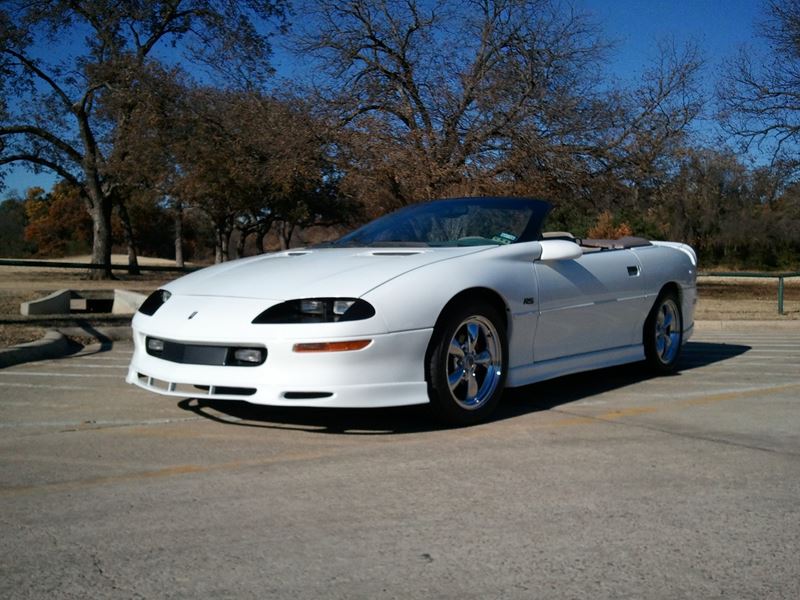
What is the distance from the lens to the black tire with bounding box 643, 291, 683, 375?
7043mm

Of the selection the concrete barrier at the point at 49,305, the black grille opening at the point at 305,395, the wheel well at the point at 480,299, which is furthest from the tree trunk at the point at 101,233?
the black grille opening at the point at 305,395

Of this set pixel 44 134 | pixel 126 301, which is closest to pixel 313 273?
pixel 126 301

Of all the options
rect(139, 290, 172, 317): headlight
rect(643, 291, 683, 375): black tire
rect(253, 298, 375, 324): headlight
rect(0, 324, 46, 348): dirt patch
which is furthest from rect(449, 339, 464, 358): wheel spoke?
rect(0, 324, 46, 348): dirt patch

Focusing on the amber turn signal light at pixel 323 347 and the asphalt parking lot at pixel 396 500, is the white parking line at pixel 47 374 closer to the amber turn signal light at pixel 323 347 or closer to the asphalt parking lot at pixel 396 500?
the asphalt parking lot at pixel 396 500

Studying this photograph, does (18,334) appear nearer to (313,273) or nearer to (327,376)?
(313,273)

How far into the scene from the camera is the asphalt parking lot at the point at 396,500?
2893 millimetres

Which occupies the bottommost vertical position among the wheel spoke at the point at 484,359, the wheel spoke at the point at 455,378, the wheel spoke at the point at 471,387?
the wheel spoke at the point at 471,387

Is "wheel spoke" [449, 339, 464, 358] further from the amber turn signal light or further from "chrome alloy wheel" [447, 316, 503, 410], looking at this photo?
the amber turn signal light

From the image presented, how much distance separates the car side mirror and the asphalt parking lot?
38.5 inches

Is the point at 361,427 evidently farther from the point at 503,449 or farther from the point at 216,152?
the point at 216,152

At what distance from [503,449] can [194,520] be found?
1.78m

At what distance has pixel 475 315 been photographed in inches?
205

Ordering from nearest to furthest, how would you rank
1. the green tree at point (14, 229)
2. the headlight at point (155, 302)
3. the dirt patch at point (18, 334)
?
1. the headlight at point (155, 302)
2. the dirt patch at point (18, 334)
3. the green tree at point (14, 229)

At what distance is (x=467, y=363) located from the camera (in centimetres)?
523
